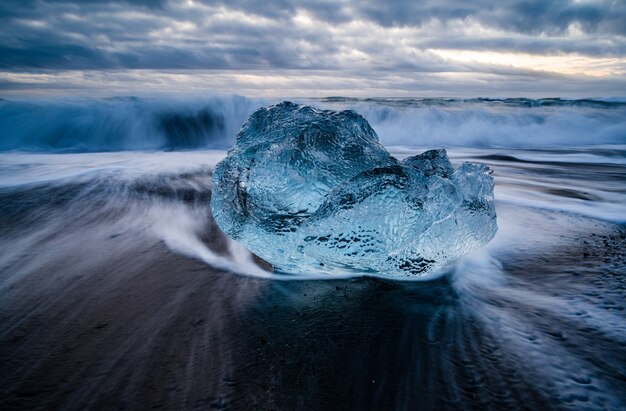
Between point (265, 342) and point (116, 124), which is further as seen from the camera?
point (116, 124)

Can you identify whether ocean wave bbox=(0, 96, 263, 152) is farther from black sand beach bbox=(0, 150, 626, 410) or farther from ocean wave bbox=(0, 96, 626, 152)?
black sand beach bbox=(0, 150, 626, 410)

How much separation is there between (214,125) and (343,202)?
11.9 metres

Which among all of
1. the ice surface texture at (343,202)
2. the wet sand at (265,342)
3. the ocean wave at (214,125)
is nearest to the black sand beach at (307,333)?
the wet sand at (265,342)

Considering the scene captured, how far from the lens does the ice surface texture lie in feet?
7.00

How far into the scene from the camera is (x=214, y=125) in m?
13.2

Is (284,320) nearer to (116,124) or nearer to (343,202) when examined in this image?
(343,202)

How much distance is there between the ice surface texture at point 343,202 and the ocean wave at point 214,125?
8.91 metres

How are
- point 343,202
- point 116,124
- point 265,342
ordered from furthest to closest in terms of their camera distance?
point 116,124
point 343,202
point 265,342

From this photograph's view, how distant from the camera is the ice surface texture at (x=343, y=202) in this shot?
2135 mm

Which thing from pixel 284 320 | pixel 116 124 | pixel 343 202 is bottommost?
pixel 116 124

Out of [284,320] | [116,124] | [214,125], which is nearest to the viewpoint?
[284,320]

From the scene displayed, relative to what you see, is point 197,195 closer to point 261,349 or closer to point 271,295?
point 271,295

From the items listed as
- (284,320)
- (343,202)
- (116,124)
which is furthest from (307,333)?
(116,124)

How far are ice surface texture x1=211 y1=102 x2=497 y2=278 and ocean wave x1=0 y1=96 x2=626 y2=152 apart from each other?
891cm
